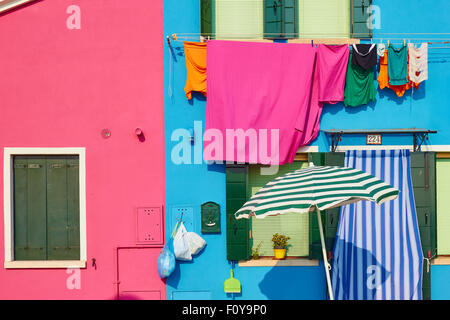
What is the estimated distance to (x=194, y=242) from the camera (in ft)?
23.4

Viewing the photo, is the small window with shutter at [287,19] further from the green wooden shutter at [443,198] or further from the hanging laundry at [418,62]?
the green wooden shutter at [443,198]

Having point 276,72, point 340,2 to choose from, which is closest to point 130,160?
point 276,72

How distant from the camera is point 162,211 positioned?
727 centimetres

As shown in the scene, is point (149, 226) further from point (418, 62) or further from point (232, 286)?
point (418, 62)

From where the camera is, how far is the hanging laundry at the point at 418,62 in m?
7.02

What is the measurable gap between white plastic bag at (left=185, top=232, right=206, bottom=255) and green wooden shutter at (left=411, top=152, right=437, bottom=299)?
368 centimetres

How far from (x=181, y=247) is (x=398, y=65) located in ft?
15.8

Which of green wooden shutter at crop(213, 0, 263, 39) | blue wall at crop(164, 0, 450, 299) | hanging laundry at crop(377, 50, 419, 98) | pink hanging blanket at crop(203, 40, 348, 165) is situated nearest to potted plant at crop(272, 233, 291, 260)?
→ blue wall at crop(164, 0, 450, 299)

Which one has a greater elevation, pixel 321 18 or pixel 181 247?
pixel 321 18

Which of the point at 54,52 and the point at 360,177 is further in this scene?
the point at 54,52

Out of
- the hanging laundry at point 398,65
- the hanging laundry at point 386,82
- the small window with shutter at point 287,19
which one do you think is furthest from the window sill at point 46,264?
the hanging laundry at point 398,65

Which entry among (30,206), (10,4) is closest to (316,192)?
(30,206)

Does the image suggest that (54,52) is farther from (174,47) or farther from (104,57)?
(174,47)

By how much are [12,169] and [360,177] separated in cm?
590
